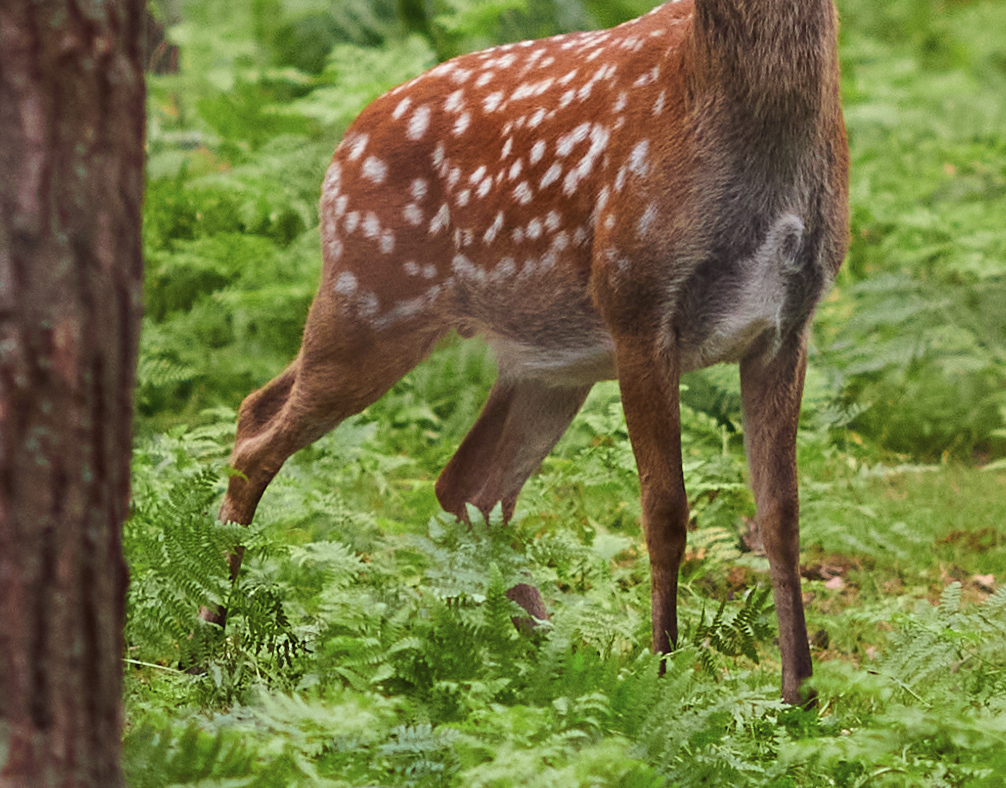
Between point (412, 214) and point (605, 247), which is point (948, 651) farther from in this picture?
point (412, 214)

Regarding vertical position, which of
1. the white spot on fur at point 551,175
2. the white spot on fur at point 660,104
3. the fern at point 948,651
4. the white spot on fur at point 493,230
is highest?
the white spot on fur at point 660,104

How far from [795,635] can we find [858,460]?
103 inches

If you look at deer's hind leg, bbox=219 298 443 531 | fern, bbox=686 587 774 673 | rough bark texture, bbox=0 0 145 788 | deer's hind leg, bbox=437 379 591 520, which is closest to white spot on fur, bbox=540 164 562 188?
deer's hind leg, bbox=219 298 443 531

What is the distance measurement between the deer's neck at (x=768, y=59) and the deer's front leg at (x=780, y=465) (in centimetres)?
76

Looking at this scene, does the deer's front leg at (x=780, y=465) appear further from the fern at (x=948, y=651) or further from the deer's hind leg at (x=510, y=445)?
the deer's hind leg at (x=510, y=445)

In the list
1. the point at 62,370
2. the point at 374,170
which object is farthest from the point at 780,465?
the point at 62,370

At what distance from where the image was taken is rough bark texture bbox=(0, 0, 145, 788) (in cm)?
A: 182

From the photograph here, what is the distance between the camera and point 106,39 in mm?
1901

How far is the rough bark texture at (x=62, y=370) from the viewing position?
1.82m

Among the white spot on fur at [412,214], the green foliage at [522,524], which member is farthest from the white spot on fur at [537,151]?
the green foliage at [522,524]

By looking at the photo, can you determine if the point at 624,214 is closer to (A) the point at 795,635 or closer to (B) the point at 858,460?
(A) the point at 795,635

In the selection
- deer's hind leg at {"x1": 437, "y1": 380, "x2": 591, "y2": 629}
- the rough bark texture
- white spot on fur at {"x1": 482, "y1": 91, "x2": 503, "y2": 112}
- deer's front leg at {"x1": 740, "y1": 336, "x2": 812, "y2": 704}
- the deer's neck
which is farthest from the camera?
deer's hind leg at {"x1": 437, "y1": 380, "x2": 591, "y2": 629}

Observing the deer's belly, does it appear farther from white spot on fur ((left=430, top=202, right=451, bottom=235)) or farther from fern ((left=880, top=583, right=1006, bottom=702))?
fern ((left=880, top=583, right=1006, bottom=702))

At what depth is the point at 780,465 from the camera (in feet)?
12.5
